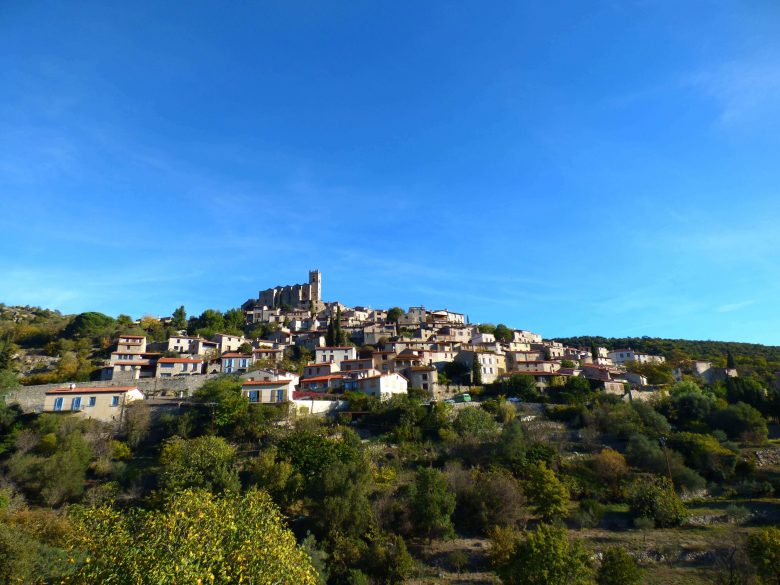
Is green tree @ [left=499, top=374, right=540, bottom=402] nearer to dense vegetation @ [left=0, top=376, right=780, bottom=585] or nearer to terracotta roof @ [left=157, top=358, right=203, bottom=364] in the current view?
dense vegetation @ [left=0, top=376, right=780, bottom=585]

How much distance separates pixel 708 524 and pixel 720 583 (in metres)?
10.6

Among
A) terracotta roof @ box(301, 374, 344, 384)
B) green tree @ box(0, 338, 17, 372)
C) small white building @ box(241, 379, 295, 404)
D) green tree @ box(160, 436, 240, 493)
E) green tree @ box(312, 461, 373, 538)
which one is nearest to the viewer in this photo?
green tree @ box(312, 461, 373, 538)

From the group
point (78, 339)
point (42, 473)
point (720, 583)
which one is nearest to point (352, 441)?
point (42, 473)

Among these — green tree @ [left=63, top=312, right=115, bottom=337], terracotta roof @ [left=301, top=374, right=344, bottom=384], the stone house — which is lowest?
terracotta roof @ [left=301, top=374, right=344, bottom=384]

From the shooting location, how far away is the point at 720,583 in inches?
1075

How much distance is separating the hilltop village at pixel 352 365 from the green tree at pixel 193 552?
3248cm

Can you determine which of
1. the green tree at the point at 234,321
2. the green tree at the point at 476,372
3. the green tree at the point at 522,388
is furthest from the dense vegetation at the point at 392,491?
the green tree at the point at 234,321

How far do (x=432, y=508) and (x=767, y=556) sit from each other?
1871cm

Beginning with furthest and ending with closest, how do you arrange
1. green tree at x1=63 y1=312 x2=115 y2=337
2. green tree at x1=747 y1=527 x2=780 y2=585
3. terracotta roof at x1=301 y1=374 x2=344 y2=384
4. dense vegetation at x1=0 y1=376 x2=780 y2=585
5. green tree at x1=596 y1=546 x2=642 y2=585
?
green tree at x1=63 y1=312 x2=115 y2=337 < terracotta roof at x1=301 y1=374 x2=344 y2=384 < green tree at x1=747 y1=527 x2=780 y2=585 < green tree at x1=596 y1=546 x2=642 y2=585 < dense vegetation at x1=0 y1=376 x2=780 y2=585

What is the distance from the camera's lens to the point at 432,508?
3441 centimetres

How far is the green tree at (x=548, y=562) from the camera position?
2459 cm

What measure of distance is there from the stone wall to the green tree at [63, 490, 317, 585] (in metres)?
39.2

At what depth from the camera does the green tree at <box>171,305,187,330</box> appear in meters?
93.9

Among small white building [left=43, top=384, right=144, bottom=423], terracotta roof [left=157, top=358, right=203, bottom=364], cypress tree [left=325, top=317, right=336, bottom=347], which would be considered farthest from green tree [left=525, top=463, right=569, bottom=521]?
terracotta roof [left=157, top=358, right=203, bottom=364]
